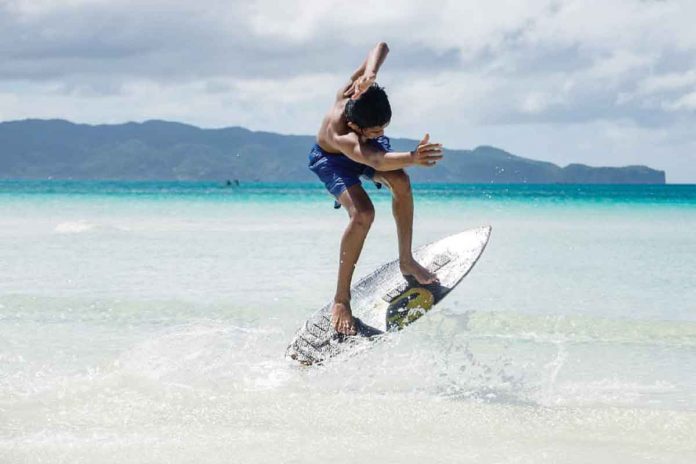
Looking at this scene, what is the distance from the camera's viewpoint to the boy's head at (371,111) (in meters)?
5.68

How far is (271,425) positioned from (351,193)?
1.86 metres

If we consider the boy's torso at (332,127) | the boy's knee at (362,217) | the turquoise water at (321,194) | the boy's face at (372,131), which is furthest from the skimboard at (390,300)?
the turquoise water at (321,194)

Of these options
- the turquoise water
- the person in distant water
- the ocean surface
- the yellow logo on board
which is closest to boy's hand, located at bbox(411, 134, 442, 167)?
the person in distant water

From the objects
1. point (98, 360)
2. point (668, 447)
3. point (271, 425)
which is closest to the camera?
point (668, 447)

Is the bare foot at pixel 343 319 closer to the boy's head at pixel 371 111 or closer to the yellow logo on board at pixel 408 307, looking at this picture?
the yellow logo on board at pixel 408 307

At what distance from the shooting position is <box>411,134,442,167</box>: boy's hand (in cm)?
505

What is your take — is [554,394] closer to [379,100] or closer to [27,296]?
[379,100]

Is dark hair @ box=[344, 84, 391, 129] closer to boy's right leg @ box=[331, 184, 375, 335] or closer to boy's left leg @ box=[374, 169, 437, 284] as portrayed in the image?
boy's left leg @ box=[374, 169, 437, 284]

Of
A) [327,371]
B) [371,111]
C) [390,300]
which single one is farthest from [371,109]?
[327,371]

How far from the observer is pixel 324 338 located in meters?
6.22

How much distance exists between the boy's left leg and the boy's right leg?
180mm

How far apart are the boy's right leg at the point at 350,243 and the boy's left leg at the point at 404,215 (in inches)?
7.1

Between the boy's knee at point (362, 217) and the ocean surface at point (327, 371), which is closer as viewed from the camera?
the ocean surface at point (327, 371)

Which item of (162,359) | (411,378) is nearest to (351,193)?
(411,378)
